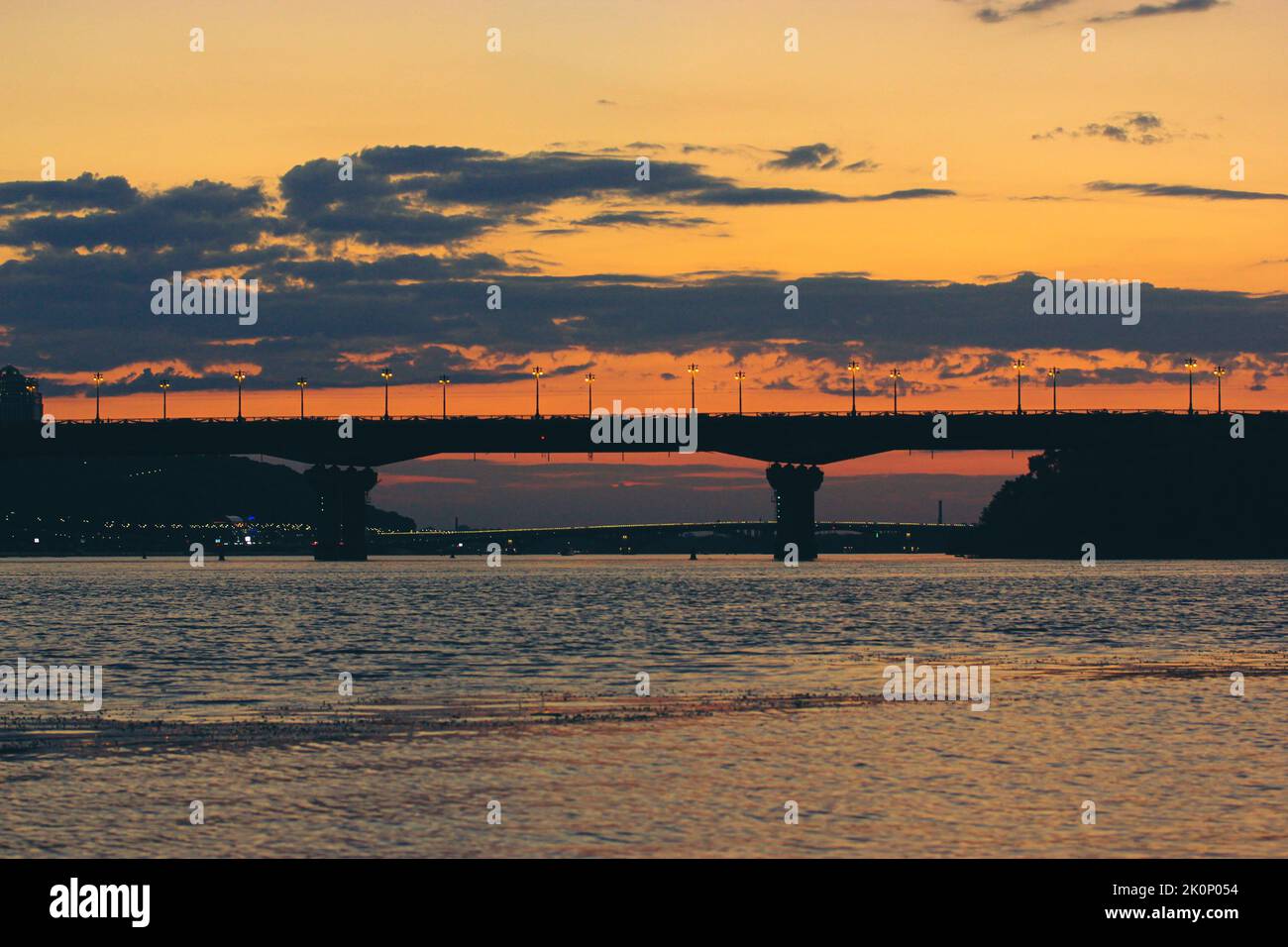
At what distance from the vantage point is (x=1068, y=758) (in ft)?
104

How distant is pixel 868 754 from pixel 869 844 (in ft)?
29.4

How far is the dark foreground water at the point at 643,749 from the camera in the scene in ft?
79.5

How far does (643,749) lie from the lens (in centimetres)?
3312

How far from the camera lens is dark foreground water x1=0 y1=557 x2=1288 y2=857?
2422 cm

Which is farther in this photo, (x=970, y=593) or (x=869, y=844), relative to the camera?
(x=970, y=593)

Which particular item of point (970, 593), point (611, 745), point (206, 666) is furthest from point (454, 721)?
point (970, 593)

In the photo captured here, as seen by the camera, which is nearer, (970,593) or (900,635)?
(900,635)

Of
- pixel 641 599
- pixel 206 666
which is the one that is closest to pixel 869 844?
pixel 206 666
